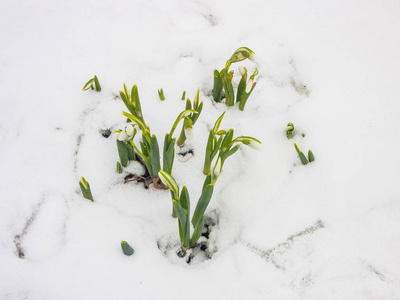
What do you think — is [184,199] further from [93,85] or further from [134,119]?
[93,85]

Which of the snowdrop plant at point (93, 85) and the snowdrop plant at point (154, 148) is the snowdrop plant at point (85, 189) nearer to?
the snowdrop plant at point (154, 148)

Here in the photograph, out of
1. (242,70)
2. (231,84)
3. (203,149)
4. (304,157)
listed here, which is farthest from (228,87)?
(304,157)

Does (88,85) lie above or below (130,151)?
above

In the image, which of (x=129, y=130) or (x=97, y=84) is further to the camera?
(x=97, y=84)

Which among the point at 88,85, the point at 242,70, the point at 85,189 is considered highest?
the point at 242,70

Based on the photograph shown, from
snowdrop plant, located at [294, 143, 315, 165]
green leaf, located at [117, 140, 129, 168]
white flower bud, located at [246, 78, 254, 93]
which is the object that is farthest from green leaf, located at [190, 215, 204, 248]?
white flower bud, located at [246, 78, 254, 93]

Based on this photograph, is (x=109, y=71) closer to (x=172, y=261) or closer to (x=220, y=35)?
(x=220, y=35)

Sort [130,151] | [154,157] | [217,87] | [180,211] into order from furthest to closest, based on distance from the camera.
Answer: [217,87] < [130,151] < [154,157] < [180,211]

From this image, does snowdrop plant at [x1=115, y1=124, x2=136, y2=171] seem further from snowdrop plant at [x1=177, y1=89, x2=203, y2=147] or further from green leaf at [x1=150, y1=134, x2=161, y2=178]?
snowdrop plant at [x1=177, y1=89, x2=203, y2=147]
